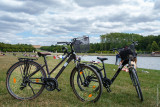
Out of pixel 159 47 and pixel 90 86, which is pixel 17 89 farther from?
pixel 159 47

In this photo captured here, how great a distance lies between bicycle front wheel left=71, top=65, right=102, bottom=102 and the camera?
452cm

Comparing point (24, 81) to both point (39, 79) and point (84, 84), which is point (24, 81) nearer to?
point (39, 79)

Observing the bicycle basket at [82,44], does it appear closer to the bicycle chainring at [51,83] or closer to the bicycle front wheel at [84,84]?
the bicycle front wheel at [84,84]

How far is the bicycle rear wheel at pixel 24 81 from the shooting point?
4641 mm

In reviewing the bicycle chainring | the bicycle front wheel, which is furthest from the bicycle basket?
the bicycle chainring

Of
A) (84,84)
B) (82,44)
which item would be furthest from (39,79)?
(82,44)

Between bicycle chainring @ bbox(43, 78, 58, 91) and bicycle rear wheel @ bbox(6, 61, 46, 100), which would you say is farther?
bicycle rear wheel @ bbox(6, 61, 46, 100)

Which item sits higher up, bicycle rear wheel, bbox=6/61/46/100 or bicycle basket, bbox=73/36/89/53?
bicycle basket, bbox=73/36/89/53

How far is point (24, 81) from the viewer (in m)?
4.71

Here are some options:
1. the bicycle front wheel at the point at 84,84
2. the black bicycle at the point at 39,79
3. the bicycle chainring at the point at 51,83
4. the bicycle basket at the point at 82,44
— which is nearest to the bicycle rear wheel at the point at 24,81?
the black bicycle at the point at 39,79

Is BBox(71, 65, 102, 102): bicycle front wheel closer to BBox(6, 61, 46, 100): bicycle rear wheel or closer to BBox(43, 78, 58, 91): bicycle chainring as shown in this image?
BBox(43, 78, 58, 91): bicycle chainring

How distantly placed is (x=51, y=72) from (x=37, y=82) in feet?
1.53

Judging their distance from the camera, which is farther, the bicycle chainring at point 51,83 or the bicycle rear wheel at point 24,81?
the bicycle rear wheel at point 24,81

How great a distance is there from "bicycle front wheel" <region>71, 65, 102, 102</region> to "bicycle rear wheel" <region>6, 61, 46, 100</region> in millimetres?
832
